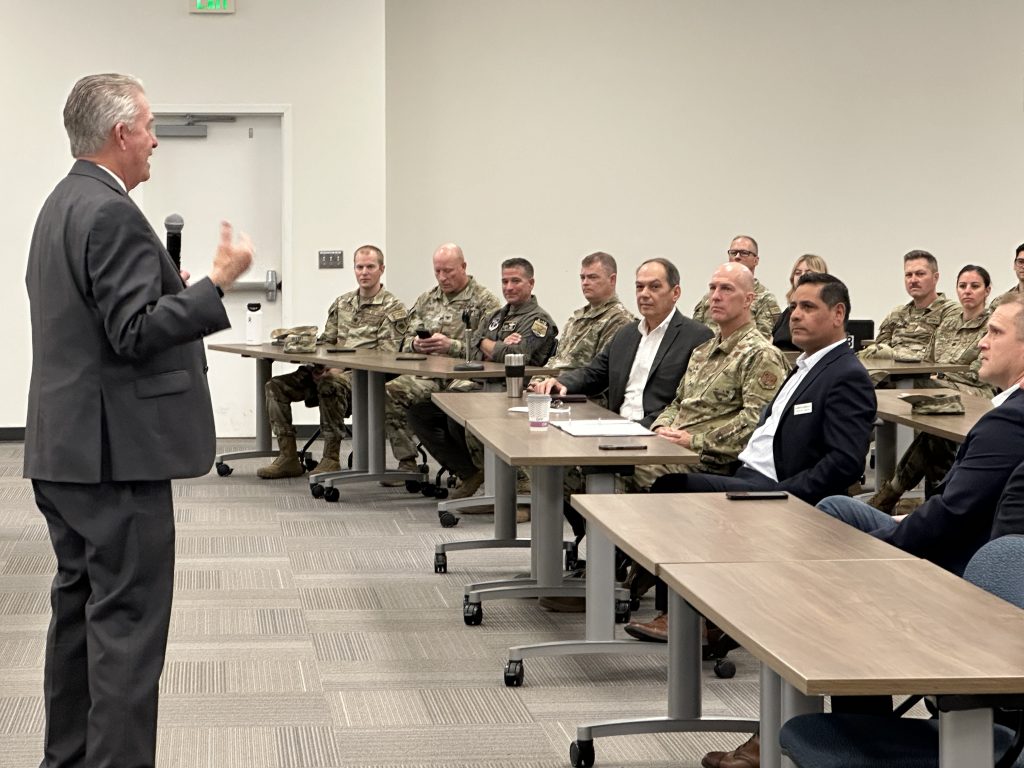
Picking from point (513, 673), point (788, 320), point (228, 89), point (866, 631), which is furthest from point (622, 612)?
point (228, 89)

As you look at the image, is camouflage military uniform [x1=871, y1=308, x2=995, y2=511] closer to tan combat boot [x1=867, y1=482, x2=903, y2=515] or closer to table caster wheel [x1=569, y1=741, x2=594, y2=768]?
tan combat boot [x1=867, y1=482, x2=903, y2=515]

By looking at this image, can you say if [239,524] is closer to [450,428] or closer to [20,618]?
[450,428]

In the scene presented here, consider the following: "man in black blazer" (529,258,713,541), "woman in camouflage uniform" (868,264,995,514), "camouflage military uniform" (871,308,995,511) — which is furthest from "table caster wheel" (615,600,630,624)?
"camouflage military uniform" (871,308,995,511)

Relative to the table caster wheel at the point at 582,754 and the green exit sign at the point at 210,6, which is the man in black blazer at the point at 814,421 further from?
the green exit sign at the point at 210,6

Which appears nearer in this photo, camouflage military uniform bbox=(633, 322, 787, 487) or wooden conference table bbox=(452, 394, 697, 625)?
wooden conference table bbox=(452, 394, 697, 625)

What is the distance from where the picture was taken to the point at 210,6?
9.18 meters

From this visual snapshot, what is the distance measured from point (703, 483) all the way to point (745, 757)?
1.45m

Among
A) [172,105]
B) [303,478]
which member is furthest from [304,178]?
[303,478]

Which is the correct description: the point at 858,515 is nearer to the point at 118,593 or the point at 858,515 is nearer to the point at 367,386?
the point at 118,593

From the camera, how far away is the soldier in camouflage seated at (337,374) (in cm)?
806

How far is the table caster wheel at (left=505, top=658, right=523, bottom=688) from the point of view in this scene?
3.95m

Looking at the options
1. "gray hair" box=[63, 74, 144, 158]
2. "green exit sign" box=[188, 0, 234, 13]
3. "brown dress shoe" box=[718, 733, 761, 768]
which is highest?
"green exit sign" box=[188, 0, 234, 13]

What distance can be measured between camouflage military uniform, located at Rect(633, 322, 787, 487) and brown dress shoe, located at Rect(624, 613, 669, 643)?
644mm

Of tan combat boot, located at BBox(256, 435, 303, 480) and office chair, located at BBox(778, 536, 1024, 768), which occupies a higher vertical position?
office chair, located at BBox(778, 536, 1024, 768)
